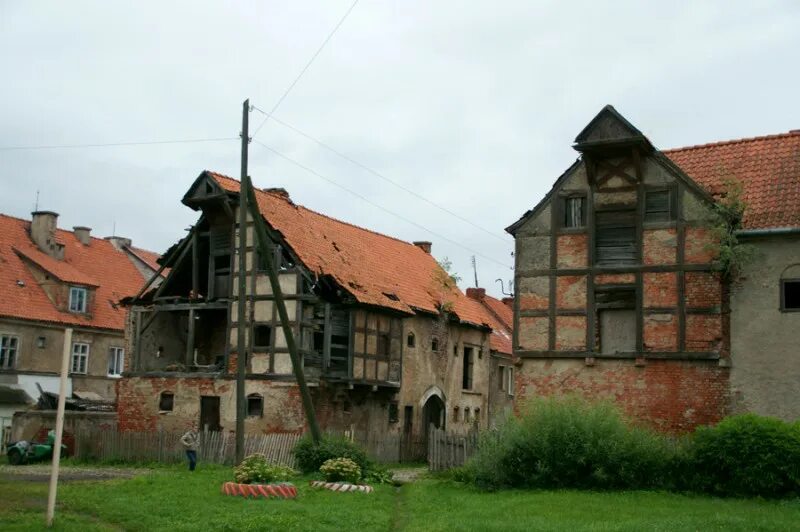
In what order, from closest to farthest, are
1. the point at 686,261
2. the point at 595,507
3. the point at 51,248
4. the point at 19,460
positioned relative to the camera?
1. the point at 595,507
2. the point at 686,261
3. the point at 19,460
4. the point at 51,248

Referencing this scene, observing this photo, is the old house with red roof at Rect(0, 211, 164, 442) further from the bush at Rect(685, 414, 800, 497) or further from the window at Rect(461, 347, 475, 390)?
the bush at Rect(685, 414, 800, 497)

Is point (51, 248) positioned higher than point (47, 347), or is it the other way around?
point (51, 248)

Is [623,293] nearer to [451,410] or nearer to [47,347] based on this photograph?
[451,410]

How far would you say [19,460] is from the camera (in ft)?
104

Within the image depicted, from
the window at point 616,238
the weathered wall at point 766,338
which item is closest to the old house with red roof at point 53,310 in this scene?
the window at point 616,238

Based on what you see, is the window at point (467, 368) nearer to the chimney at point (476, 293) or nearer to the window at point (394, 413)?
the window at point (394, 413)

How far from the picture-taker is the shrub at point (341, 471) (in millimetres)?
23422

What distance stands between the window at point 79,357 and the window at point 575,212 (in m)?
25.7

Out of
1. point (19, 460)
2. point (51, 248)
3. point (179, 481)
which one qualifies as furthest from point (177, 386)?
point (51, 248)

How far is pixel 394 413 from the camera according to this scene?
3600 centimetres

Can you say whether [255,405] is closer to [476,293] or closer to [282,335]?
[282,335]

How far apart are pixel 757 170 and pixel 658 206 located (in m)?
3.02

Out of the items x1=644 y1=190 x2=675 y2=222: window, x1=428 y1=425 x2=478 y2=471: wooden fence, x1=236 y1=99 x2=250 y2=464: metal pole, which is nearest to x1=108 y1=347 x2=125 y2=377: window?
x1=236 y1=99 x2=250 y2=464: metal pole

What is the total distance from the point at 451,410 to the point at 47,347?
17879 mm
